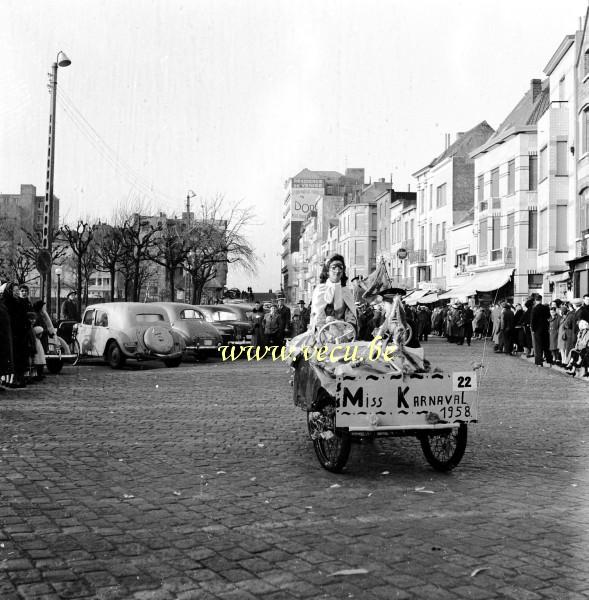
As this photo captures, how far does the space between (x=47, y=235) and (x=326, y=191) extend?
99206 mm

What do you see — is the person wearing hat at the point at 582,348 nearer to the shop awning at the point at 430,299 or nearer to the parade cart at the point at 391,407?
the parade cart at the point at 391,407

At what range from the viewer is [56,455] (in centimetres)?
808

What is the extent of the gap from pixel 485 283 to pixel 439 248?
1268cm

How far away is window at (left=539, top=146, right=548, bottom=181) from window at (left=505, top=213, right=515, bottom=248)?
18.8ft

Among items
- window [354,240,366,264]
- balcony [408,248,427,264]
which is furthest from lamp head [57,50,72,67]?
window [354,240,366,264]

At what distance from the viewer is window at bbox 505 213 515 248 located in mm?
44625

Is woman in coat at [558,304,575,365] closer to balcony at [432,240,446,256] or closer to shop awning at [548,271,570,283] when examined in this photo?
shop awning at [548,271,570,283]

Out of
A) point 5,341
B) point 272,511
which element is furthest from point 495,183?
point 272,511

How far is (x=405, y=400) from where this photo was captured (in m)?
7.36

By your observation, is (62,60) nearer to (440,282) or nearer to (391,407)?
(391,407)

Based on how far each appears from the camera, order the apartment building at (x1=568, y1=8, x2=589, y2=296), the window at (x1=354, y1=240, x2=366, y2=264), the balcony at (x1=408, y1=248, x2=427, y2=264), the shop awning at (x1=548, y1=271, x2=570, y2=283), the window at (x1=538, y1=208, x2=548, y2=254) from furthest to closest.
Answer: the window at (x1=354, y1=240, x2=366, y2=264) < the balcony at (x1=408, y1=248, x2=427, y2=264) < the window at (x1=538, y1=208, x2=548, y2=254) < the shop awning at (x1=548, y1=271, x2=570, y2=283) < the apartment building at (x1=568, y1=8, x2=589, y2=296)

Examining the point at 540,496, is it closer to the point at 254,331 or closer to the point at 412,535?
the point at 412,535

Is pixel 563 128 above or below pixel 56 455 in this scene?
above

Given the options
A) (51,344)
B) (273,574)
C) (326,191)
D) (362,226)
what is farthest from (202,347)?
(326,191)
